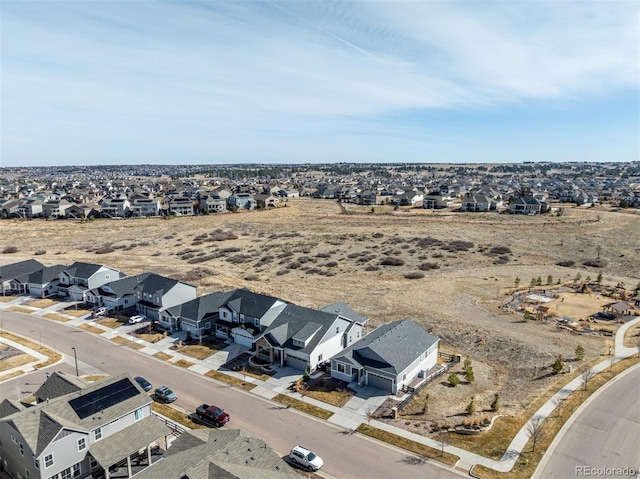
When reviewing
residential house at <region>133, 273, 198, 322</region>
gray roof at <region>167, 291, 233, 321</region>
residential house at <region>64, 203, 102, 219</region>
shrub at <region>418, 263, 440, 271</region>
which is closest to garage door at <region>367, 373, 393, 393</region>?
gray roof at <region>167, 291, 233, 321</region>

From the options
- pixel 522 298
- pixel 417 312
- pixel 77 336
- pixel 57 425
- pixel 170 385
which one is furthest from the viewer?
pixel 522 298

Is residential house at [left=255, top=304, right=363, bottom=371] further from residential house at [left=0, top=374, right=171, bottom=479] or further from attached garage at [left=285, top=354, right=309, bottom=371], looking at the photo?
residential house at [left=0, top=374, right=171, bottom=479]

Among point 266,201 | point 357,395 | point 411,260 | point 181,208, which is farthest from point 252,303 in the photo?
point 266,201

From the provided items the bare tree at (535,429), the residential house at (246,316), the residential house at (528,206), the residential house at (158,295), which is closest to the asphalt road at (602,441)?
the bare tree at (535,429)

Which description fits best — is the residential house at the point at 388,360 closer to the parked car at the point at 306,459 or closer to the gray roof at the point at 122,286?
the parked car at the point at 306,459

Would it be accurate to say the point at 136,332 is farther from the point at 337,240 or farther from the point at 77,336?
the point at 337,240

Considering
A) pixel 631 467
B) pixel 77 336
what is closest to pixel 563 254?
pixel 631 467

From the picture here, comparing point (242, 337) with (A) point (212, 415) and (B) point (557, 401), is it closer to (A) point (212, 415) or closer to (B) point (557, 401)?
(A) point (212, 415)
